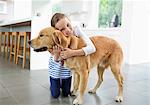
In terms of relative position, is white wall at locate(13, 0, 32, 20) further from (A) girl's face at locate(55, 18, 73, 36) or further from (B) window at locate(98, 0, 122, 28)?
(A) girl's face at locate(55, 18, 73, 36)

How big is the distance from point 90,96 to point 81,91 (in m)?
0.29

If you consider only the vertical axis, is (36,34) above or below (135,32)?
below

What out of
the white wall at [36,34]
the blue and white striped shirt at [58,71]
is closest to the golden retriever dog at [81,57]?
the blue and white striped shirt at [58,71]

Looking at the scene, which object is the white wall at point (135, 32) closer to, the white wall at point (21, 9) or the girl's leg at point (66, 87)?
the white wall at point (21, 9)

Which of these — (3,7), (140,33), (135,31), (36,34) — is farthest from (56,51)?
(3,7)

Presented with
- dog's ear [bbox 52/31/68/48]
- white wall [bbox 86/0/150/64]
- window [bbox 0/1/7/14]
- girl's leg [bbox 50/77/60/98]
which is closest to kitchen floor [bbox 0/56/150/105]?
girl's leg [bbox 50/77/60/98]

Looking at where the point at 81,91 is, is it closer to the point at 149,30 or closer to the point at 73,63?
the point at 73,63

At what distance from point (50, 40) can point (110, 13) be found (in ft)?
15.7

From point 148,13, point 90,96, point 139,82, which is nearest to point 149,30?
point 148,13

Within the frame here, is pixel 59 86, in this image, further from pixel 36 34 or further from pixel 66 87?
pixel 36 34

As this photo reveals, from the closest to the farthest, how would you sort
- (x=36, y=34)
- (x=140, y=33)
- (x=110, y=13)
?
1. (x=36, y=34)
2. (x=140, y=33)
3. (x=110, y=13)

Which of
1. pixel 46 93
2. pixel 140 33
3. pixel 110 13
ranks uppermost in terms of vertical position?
A: pixel 110 13

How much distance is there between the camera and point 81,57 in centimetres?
166

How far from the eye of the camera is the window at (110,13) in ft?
18.4
